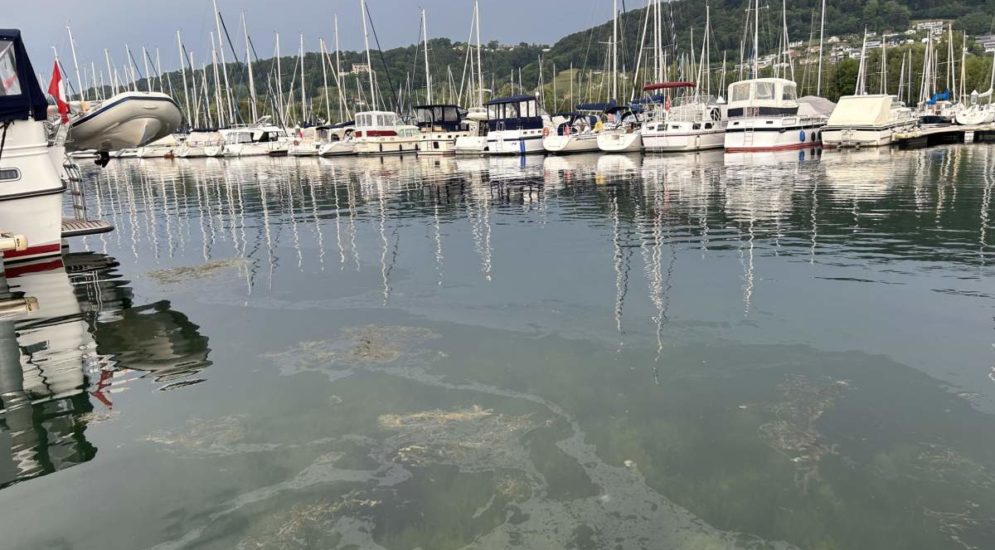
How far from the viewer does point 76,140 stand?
1961 centimetres

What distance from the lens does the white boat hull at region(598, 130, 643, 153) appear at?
184 ft

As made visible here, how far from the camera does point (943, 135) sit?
59.7 meters

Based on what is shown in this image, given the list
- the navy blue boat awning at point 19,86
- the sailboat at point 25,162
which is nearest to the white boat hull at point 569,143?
the sailboat at point 25,162

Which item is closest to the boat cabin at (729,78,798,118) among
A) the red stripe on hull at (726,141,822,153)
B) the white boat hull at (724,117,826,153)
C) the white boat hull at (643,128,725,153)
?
the white boat hull at (724,117,826,153)

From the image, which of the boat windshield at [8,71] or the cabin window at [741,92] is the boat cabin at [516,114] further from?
the boat windshield at [8,71]

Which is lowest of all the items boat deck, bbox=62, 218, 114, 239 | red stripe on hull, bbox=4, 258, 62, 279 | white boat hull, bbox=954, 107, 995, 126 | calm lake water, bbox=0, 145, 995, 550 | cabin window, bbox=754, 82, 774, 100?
calm lake water, bbox=0, 145, 995, 550

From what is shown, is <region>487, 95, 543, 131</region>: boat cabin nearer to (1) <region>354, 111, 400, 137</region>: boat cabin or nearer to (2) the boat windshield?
(1) <region>354, 111, 400, 137</region>: boat cabin

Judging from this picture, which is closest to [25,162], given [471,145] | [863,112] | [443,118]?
[471,145]

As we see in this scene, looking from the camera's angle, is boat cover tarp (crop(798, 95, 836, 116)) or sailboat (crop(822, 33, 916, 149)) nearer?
sailboat (crop(822, 33, 916, 149))

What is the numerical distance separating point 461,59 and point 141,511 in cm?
15649

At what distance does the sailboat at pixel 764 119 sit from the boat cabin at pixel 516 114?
697 inches

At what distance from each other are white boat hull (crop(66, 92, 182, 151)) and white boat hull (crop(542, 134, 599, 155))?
40648 millimetres

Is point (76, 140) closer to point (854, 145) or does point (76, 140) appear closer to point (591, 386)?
point (591, 386)

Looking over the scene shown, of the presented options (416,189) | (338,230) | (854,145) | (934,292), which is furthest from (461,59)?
(934,292)
